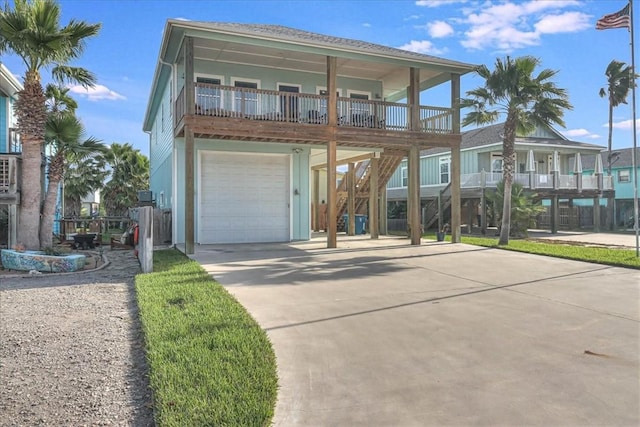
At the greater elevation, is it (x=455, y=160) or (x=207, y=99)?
(x=207, y=99)

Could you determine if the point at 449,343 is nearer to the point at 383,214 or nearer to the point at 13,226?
the point at 13,226

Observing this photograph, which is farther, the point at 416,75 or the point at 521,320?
the point at 416,75

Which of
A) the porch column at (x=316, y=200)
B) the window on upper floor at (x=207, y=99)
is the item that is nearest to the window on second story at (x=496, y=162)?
the porch column at (x=316, y=200)

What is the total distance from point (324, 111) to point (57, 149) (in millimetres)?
8545

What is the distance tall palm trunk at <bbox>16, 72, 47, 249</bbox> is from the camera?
1131 centimetres

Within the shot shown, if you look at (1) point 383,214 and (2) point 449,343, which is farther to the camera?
(1) point 383,214

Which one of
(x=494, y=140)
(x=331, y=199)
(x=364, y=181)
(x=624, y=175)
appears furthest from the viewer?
(x=624, y=175)

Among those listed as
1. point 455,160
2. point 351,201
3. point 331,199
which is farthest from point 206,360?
point 351,201

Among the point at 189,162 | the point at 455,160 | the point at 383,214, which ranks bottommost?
the point at 383,214

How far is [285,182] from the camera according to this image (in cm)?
1631

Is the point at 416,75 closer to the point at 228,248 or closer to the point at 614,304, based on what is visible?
the point at 228,248

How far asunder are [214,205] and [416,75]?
816 cm

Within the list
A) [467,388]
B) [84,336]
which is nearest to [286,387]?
[467,388]

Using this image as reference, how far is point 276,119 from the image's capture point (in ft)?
46.3
